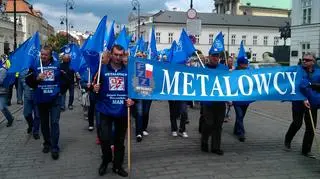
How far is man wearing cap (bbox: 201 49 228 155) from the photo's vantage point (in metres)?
8.06

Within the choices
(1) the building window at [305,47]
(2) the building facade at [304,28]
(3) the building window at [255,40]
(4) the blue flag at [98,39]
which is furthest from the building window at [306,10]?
(3) the building window at [255,40]

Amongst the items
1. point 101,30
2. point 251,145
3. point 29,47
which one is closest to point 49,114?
point 29,47

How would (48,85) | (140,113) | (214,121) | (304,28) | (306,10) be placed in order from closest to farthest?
(48,85) → (214,121) → (140,113) → (306,10) → (304,28)

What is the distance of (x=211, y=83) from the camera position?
24.8ft

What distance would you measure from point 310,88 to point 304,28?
43163 millimetres

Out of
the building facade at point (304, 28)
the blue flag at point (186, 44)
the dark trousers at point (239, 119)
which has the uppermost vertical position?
the building facade at point (304, 28)

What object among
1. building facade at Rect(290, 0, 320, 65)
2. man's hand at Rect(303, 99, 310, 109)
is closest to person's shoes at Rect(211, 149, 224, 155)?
man's hand at Rect(303, 99, 310, 109)

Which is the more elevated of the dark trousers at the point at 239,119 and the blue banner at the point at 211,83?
the blue banner at the point at 211,83

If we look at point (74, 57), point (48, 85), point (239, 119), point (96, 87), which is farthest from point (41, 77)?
point (74, 57)

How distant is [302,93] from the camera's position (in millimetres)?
7715

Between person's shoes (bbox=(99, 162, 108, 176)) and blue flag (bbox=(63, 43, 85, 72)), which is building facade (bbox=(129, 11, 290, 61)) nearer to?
blue flag (bbox=(63, 43, 85, 72))

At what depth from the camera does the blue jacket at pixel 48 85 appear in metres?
7.75

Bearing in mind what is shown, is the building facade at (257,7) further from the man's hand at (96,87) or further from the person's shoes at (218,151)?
the man's hand at (96,87)

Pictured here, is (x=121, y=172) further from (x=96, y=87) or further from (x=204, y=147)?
(x=204, y=147)
